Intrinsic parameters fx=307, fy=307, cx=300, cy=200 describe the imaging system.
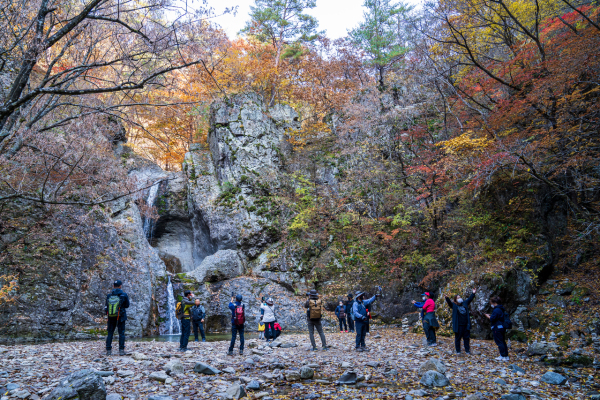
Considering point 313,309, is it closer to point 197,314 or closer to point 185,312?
point 185,312

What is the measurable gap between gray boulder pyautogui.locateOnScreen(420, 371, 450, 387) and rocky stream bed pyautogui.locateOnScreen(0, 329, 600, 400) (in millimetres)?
17

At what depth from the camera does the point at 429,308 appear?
925 cm

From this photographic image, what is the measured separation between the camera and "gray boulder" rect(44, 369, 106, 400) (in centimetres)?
413

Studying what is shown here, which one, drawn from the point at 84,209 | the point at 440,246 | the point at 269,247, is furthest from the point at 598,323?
the point at 84,209

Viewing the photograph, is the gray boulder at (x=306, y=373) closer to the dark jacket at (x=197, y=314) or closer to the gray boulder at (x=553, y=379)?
the gray boulder at (x=553, y=379)

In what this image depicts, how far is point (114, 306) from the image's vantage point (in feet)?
25.2

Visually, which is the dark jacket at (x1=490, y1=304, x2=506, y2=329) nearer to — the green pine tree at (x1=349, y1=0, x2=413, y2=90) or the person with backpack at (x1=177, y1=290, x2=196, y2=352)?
the person with backpack at (x1=177, y1=290, x2=196, y2=352)

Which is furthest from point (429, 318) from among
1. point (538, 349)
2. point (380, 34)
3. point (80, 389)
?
point (380, 34)

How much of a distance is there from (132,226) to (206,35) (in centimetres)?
1407

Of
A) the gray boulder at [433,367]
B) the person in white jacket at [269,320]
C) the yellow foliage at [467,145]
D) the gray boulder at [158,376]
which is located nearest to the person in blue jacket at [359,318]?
the gray boulder at [433,367]

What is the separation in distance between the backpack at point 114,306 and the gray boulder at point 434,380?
7.13 metres

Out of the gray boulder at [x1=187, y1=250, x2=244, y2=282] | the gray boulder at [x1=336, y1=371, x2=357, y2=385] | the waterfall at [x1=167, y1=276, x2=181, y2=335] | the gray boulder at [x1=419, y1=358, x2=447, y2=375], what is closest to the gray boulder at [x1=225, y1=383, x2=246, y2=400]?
the gray boulder at [x1=336, y1=371, x2=357, y2=385]

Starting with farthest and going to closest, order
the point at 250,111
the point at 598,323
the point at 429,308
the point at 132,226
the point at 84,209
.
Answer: the point at 250,111 < the point at 132,226 < the point at 84,209 < the point at 429,308 < the point at 598,323

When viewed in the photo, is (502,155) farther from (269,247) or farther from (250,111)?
(250,111)
